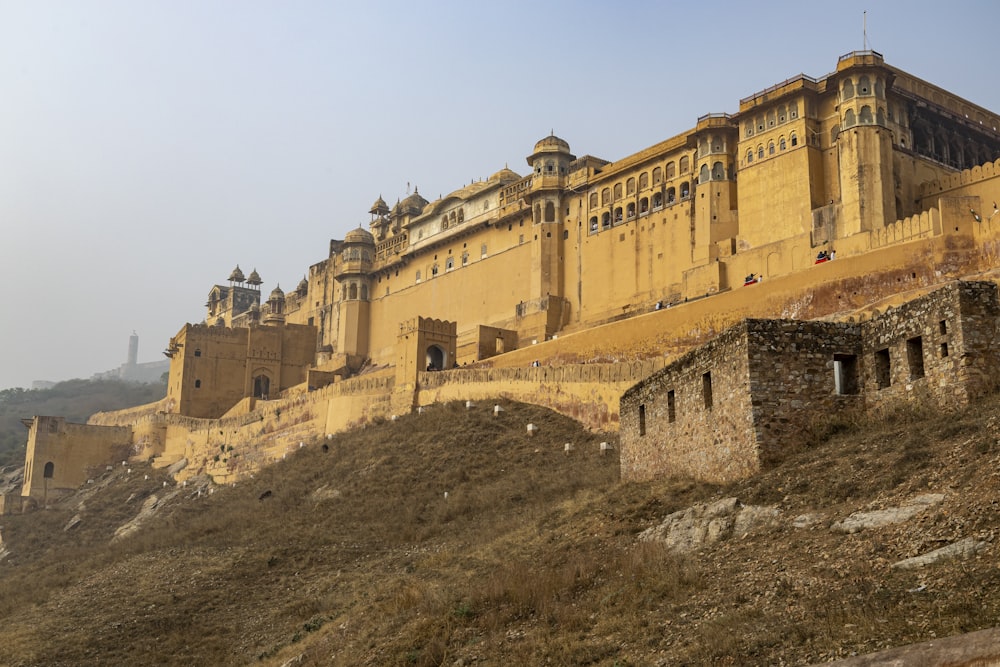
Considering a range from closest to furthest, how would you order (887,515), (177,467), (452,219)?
(887,515) < (177,467) < (452,219)

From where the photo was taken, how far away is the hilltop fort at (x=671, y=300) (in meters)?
12.4

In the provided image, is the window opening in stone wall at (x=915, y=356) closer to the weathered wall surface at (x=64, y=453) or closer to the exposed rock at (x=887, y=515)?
the exposed rock at (x=887, y=515)

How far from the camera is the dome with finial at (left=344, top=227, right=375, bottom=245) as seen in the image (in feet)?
217

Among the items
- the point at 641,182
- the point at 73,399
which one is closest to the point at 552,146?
the point at 641,182

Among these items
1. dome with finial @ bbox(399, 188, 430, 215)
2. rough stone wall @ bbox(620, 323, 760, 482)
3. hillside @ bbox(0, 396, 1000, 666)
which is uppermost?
dome with finial @ bbox(399, 188, 430, 215)

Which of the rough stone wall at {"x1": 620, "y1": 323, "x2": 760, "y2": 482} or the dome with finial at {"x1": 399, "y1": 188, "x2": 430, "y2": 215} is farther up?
the dome with finial at {"x1": 399, "y1": 188, "x2": 430, "y2": 215}

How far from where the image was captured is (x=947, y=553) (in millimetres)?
8094

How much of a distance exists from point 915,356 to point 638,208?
1357 inches

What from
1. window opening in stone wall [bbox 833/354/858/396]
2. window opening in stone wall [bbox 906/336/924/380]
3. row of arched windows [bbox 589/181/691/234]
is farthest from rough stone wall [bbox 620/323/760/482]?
row of arched windows [bbox 589/181/691/234]

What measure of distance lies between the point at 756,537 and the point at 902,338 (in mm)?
3240

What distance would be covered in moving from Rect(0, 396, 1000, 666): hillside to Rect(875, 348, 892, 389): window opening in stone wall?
645 millimetres

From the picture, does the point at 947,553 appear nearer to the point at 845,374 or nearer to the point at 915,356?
the point at 915,356

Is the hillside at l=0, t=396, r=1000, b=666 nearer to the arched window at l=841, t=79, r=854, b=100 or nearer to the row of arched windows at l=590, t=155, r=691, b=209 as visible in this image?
the arched window at l=841, t=79, r=854, b=100

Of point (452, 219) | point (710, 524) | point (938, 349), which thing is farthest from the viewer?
point (452, 219)
